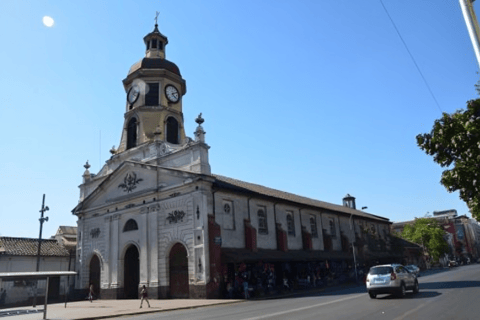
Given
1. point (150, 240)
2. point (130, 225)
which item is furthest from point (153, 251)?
point (130, 225)

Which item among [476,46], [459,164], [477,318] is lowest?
[477,318]

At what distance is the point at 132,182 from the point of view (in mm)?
33344

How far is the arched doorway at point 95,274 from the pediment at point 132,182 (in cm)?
505

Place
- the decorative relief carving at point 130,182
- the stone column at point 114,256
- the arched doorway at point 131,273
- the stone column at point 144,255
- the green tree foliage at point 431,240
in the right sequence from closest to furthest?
1. the stone column at point 144,255
2. the stone column at point 114,256
3. the arched doorway at point 131,273
4. the decorative relief carving at point 130,182
5. the green tree foliage at point 431,240

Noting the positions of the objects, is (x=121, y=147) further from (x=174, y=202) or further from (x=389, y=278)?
(x=389, y=278)

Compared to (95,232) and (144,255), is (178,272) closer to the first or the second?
(144,255)

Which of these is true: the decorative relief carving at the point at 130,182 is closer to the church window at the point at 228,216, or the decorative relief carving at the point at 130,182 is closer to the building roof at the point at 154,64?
the church window at the point at 228,216

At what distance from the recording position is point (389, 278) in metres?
17.6

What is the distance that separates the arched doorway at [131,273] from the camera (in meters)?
32.8

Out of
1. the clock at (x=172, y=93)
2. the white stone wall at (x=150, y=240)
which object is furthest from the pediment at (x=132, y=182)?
the clock at (x=172, y=93)

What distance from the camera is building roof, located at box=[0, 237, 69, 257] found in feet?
117

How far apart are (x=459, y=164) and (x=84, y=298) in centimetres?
3511

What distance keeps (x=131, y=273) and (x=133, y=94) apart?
16913mm

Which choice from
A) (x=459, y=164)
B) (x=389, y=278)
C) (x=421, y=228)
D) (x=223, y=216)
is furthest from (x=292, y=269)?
(x=421, y=228)
